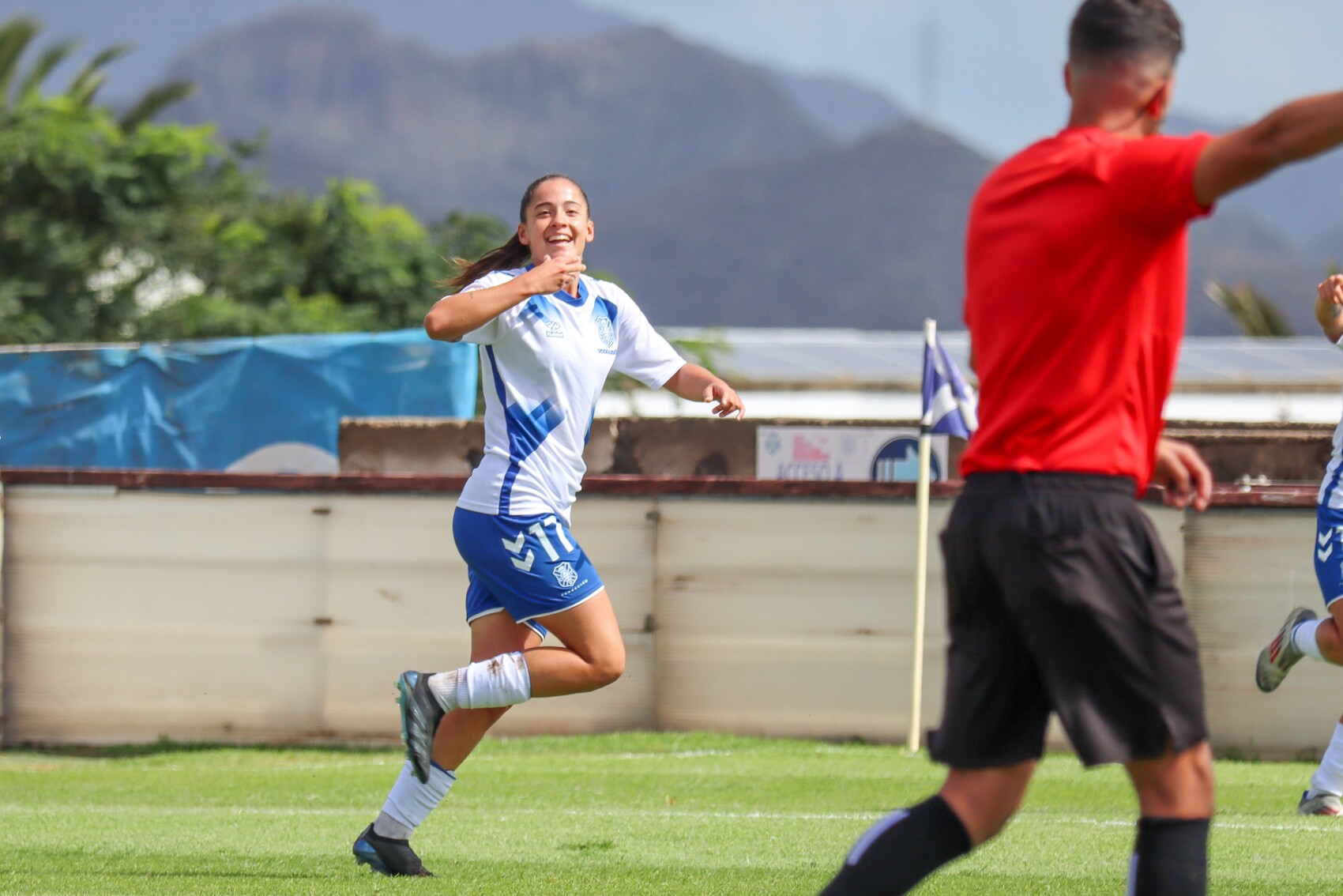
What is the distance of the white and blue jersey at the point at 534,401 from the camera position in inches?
202

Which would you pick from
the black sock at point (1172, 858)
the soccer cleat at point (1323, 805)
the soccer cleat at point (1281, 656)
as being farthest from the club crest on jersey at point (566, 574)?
the soccer cleat at point (1323, 805)

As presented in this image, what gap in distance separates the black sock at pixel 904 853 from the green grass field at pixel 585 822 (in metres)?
1.89

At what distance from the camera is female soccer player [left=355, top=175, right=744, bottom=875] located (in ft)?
16.8

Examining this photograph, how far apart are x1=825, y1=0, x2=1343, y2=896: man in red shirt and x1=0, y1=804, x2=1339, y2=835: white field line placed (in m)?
3.68

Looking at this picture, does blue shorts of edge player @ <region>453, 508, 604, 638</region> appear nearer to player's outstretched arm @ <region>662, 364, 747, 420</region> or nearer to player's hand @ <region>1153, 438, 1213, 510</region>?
player's outstretched arm @ <region>662, 364, 747, 420</region>

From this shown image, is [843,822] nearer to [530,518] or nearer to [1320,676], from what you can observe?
[530,518]

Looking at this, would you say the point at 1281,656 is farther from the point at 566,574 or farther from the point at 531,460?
the point at 531,460

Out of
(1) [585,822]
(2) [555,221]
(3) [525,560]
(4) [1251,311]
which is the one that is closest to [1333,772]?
(1) [585,822]

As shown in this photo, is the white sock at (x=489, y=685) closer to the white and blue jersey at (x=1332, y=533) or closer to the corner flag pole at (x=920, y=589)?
the white and blue jersey at (x=1332, y=533)

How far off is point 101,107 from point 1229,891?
4045cm


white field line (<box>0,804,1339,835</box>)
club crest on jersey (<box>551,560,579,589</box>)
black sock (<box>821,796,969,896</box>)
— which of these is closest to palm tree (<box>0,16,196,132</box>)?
white field line (<box>0,804,1339,835</box>)

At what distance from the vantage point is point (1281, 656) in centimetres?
730

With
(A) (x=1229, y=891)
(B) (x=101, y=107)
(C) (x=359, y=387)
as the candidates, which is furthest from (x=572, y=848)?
(B) (x=101, y=107)

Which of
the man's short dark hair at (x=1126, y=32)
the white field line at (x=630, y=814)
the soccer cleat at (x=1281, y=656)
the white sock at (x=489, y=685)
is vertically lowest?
the white field line at (x=630, y=814)
